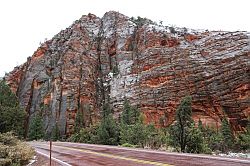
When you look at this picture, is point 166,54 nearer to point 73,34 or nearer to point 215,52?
point 215,52

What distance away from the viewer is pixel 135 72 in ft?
227

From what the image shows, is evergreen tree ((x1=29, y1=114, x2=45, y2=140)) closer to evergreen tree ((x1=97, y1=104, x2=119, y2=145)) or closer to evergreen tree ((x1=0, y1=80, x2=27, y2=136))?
evergreen tree ((x1=0, y1=80, x2=27, y2=136))

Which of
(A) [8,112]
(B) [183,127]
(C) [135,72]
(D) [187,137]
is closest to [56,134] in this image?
(C) [135,72]

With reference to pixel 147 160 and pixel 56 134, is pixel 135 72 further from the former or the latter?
pixel 147 160

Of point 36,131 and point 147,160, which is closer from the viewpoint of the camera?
point 147,160

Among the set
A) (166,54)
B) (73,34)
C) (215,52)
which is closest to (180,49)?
(166,54)

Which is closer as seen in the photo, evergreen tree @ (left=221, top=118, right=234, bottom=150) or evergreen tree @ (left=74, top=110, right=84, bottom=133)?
evergreen tree @ (left=221, top=118, right=234, bottom=150)

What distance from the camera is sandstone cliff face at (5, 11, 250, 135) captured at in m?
60.0

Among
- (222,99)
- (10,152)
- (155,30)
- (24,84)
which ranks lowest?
(10,152)

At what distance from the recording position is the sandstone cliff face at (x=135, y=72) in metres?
60.0

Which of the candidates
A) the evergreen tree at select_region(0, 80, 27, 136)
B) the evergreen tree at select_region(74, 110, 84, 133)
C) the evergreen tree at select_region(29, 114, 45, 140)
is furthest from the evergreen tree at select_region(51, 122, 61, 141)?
the evergreen tree at select_region(0, 80, 27, 136)

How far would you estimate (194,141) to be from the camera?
2072 cm

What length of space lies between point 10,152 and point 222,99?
50909 millimetres

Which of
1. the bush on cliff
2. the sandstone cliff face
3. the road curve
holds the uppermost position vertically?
the sandstone cliff face
